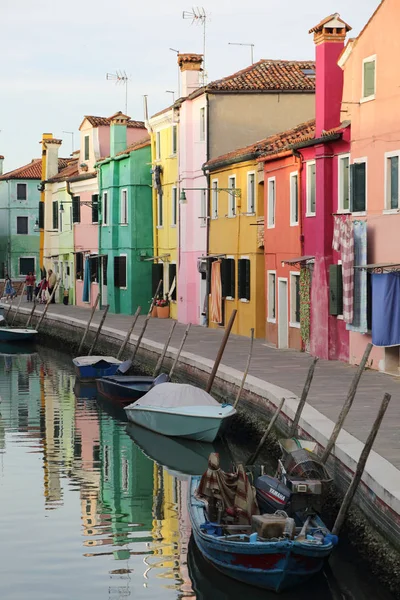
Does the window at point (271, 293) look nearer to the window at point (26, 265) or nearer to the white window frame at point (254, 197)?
the white window frame at point (254, 197)

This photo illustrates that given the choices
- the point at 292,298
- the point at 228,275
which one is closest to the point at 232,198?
the point at 228,275

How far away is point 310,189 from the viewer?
Result: 28.5 metres

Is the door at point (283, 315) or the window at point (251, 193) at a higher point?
the window at point (251, 193)

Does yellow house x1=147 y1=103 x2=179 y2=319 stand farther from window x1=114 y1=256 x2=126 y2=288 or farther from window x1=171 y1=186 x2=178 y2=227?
window x1=114 y1=256 x2=126 y2=288

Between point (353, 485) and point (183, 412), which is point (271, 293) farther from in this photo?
point (353, 485)

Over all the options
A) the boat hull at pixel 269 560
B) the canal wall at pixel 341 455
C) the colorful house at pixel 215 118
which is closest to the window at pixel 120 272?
the colorful house at pixel 215 118

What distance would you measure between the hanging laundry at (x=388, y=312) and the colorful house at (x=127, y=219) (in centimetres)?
2395

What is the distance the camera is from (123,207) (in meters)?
48.0

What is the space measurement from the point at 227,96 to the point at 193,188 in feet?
10.9

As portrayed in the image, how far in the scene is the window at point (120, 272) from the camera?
48.1 metres

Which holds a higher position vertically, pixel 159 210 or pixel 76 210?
pixel 76 210

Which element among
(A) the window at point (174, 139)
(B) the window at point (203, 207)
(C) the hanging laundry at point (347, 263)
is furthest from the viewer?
(A) the window at point (174, 139)

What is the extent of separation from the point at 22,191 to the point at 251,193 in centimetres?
4331

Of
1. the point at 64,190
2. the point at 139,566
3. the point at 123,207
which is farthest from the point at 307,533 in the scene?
the point at 64,190
